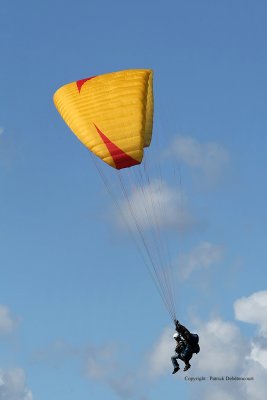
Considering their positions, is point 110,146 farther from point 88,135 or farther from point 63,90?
point 63,90

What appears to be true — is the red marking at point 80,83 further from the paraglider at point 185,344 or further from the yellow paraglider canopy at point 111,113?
the paraglider at point 185,344

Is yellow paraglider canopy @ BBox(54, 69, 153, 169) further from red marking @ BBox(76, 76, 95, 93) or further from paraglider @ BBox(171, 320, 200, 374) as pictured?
paraglider @ BBox(171, 320, 200, 374)

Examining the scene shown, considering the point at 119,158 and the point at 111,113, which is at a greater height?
the point at 111,113

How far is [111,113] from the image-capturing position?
36.1 m

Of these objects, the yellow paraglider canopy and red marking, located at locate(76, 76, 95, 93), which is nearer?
the yellow paraglider canopy

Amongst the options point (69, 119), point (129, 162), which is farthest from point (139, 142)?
point (69, 119)

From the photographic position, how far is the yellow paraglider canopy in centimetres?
3506

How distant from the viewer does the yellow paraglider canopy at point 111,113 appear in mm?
35062

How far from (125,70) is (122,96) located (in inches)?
68.2

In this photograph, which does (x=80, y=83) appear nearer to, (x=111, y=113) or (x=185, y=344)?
(x=111, y=113)

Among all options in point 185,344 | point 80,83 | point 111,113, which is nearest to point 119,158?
point 111,113

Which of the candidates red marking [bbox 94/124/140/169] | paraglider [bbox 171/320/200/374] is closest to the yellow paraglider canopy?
red marking [bbox 94/124/140/169]

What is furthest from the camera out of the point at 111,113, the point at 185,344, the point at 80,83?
the point at 80,83

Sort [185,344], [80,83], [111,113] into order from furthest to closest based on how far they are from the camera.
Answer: [80,83], [111,113], [185,344]
